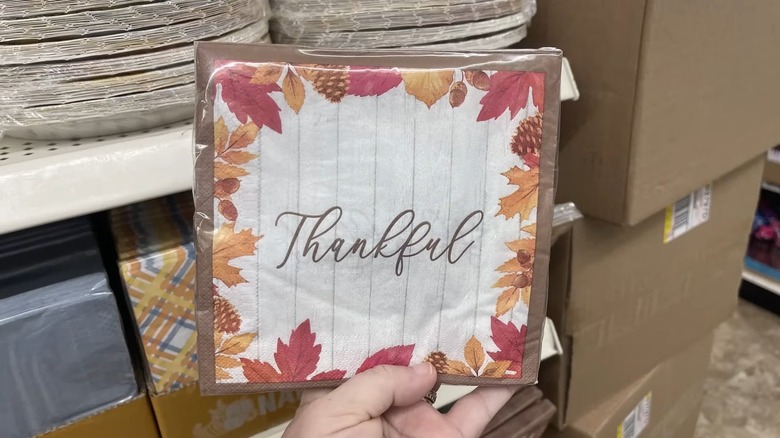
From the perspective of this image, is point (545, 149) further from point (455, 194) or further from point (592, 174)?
point (592, 174)

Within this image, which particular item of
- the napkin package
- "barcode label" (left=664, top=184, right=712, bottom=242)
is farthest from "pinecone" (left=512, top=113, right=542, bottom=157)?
"barcode label" (left=664, top=184, right=712, bottom=242)

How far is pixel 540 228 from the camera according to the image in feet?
1.51

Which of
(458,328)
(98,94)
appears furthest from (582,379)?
(98,94)

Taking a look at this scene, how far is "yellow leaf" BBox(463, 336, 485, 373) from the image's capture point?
1.53ft

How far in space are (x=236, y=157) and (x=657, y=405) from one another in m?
0.94

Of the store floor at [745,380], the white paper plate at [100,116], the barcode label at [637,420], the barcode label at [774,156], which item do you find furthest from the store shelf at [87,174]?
the barcode label at [774,156]

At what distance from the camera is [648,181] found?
69 centimetres

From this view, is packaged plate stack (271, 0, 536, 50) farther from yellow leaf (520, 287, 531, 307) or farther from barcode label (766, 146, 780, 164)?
barcode label (766, 146, 780, 164)

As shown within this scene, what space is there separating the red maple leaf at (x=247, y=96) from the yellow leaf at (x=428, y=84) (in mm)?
87

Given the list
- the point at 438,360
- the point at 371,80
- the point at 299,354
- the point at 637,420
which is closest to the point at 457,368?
the point at 438,360

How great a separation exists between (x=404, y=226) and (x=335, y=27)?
24cm

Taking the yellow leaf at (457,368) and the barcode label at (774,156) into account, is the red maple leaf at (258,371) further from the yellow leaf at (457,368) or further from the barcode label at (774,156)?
the barcode label at (774,156)

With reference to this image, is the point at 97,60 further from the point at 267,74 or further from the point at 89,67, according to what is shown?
the point at 267,74

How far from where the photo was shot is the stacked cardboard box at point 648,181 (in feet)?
2.12
